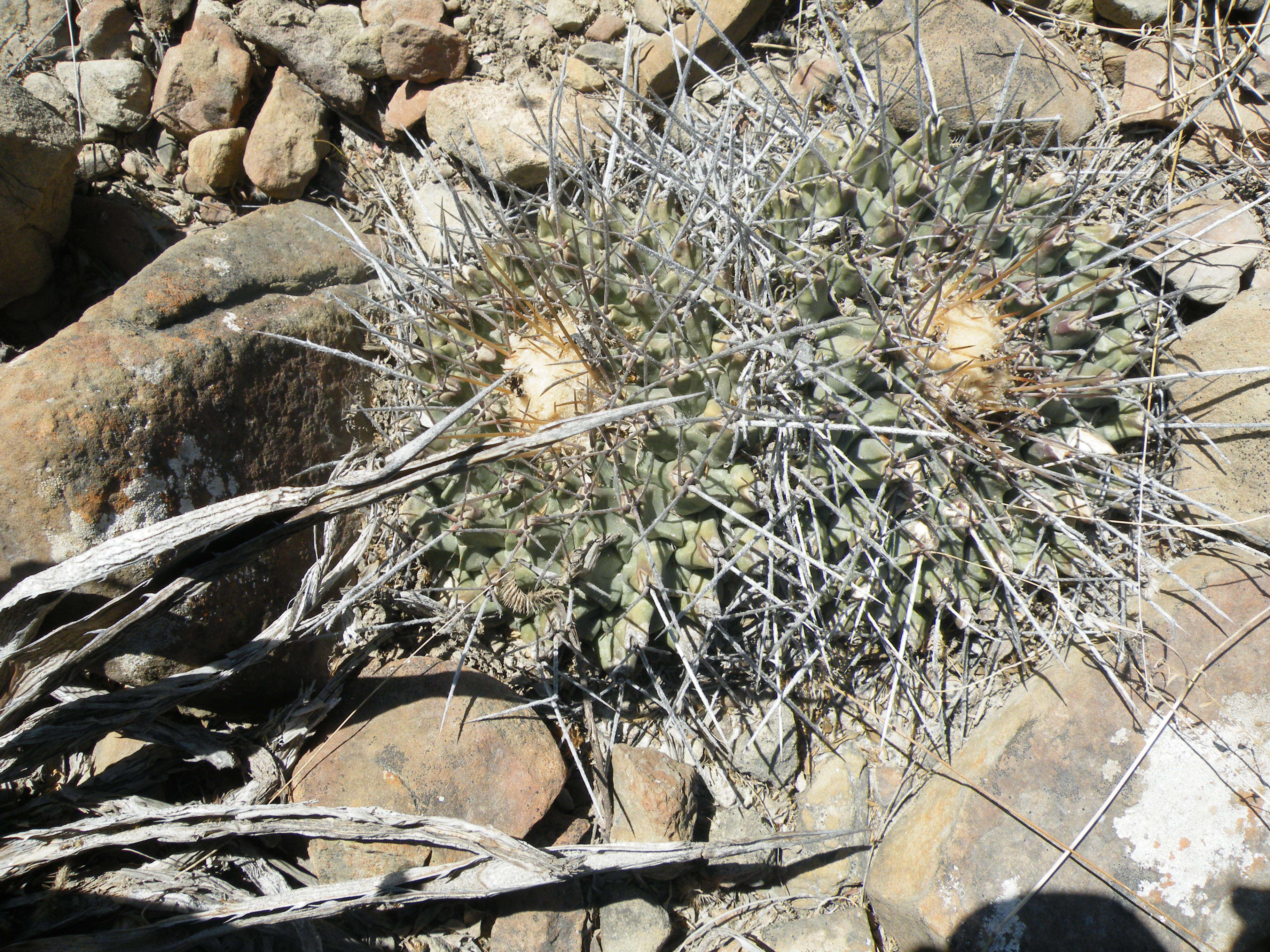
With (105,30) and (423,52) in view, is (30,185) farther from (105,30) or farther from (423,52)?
(423,52)

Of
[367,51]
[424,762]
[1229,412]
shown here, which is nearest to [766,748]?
[424,762]

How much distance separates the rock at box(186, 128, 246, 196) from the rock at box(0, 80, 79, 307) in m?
0.37

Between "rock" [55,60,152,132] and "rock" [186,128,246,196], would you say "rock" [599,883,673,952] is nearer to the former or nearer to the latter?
"rock" [186,128,246,196]

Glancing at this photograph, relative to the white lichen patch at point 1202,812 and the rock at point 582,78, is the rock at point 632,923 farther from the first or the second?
the rock at point 582,78

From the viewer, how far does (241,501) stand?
1.44 meters

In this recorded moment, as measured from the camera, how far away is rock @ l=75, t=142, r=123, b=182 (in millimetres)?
2705

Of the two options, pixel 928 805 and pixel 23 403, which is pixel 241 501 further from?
pixel 928 805

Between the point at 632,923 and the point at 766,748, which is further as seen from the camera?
the point at 766,748

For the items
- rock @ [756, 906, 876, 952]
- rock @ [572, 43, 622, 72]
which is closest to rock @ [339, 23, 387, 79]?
rock @ [572, 43, 622, 72]

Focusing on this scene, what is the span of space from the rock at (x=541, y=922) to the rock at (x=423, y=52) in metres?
2.60

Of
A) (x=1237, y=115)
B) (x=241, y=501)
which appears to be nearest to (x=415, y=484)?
(x=241, y=501)

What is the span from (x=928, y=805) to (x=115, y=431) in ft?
7.21

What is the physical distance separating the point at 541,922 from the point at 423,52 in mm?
2710

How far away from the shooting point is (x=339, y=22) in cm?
276
